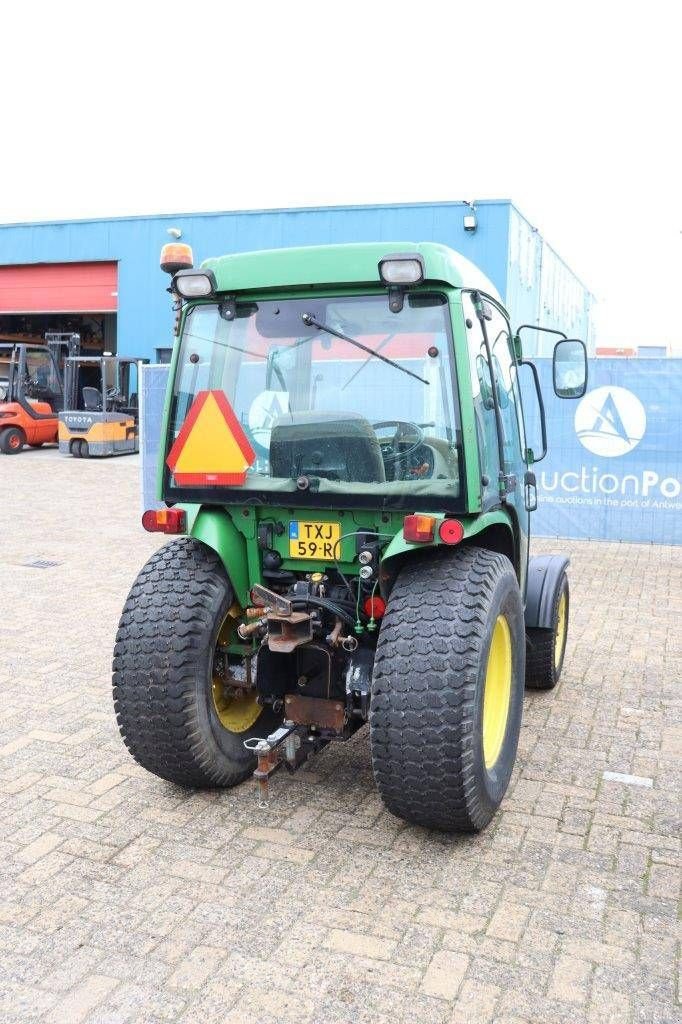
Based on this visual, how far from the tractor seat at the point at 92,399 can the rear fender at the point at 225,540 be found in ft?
54.3

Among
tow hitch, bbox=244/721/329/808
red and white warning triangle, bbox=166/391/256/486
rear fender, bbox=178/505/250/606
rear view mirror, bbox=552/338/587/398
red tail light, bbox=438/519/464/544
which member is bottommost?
tow hitch, bbox=244/721/329/808

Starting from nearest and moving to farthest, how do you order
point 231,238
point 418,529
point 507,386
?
point 418,529 < point 507,386 < point 231,238

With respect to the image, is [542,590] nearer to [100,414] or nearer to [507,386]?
[507,386]

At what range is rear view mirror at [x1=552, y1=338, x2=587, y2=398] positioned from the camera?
486 cm

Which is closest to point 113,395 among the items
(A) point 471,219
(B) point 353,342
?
(A) point 471,219

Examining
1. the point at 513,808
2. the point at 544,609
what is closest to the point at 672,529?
the point at 544,609

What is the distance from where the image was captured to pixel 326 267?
3771 millimetres

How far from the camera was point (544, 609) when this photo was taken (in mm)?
5219

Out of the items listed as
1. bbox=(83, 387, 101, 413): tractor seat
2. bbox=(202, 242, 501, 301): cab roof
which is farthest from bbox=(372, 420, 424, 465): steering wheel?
bbox=(83, 387, 101, 413): tractor seat

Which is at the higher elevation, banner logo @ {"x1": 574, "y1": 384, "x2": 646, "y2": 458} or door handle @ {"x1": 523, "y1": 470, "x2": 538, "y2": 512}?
banner logo @ {"x1": 574, "y1": 384, "x2": 646, "y2": 458}

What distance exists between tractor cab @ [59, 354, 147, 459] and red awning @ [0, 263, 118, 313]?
447 centimetres

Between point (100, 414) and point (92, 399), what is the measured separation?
1.28 ft

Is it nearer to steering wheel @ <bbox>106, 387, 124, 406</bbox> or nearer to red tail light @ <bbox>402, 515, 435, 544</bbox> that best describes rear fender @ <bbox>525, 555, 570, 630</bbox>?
red tail light @ <bbox>402, 515, 435, 544</bbox>

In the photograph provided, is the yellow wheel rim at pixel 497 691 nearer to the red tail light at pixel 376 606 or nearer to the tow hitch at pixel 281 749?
the red tail light at pixel 376 606
